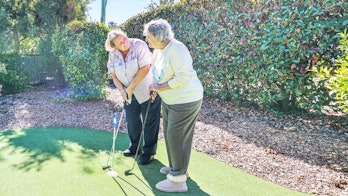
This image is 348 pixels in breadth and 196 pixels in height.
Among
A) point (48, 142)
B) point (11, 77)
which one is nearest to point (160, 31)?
point (48, 142)

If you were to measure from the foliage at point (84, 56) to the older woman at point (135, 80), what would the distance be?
2888 millimetres

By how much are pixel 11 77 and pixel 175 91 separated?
6.31m

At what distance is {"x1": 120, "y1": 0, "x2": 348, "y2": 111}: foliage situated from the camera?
4336mm

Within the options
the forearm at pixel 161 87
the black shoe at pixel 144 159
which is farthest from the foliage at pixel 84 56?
the forearm at pixel 161 87

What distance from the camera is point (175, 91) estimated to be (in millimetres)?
2539

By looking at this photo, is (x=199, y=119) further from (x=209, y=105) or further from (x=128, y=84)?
(x=128, y=84)

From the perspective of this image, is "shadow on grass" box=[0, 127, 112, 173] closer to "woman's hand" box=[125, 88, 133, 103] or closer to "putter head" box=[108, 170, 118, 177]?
"putter head" box=[108, 170, 118, 177]

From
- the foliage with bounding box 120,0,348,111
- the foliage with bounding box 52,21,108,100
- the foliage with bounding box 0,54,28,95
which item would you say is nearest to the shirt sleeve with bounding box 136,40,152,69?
the foliage with bounding box 120,0,348,111

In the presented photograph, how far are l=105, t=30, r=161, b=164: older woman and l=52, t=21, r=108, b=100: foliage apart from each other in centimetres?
289

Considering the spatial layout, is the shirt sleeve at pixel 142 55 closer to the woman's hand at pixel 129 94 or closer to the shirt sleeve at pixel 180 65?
the woman's hand at pixel 129 94

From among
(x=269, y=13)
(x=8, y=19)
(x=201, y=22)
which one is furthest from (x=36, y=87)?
(x=269, y=13)

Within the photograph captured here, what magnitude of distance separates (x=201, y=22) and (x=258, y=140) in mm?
3109

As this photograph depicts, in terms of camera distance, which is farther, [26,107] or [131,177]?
[26,107]

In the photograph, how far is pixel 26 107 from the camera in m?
5.75
